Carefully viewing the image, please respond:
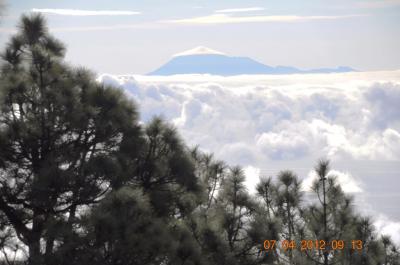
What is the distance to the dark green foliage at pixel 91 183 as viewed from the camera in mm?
12523

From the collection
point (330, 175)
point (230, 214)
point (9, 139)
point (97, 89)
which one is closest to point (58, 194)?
point (9, 139)

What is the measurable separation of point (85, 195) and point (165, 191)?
1.85 m

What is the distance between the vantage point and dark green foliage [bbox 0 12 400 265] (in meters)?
12.5

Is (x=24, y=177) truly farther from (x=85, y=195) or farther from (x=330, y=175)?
(x=330, y=175)

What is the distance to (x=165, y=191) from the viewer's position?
47.6ft
